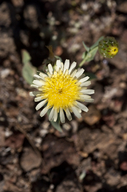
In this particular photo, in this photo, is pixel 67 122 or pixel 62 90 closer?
pixel 62 90

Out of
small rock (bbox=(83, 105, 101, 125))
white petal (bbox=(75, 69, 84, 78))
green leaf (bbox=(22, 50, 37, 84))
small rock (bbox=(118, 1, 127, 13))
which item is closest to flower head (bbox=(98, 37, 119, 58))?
white petal (bbox=(75, 69, 84, 78))

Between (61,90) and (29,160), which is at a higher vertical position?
(61,90)

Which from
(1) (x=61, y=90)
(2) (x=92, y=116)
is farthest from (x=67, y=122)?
(1) (x=61, y=90)

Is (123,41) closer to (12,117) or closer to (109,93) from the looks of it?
(109,93)

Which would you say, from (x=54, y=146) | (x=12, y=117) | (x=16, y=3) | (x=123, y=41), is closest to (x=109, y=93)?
(x=123, y=41)

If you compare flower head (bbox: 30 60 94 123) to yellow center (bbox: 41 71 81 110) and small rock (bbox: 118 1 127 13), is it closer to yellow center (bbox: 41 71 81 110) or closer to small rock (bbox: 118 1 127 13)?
yellow center (bbox: 41 71 81 110)

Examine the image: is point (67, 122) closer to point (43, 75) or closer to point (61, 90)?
point (61, 90)
